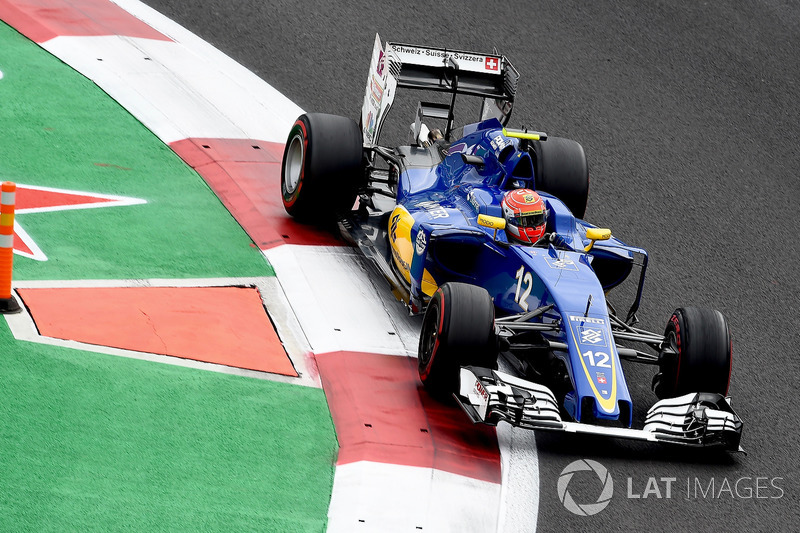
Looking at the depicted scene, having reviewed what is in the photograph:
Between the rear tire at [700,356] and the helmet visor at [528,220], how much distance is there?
1.28 meters

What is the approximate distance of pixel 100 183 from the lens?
962 centimetres

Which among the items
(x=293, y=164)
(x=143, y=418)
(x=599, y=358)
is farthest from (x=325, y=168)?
(x=143, y=418)

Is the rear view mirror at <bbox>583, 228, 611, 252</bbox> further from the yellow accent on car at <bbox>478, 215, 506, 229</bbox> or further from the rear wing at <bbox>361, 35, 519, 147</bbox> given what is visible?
A: the rear wing at <bbox>361, 35, 519, 147</bbox>

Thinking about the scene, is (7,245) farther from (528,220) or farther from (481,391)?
(528,220)

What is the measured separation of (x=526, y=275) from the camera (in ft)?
26.1

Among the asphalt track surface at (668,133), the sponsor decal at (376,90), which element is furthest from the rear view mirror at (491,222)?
the sponsor decal at (376,90)

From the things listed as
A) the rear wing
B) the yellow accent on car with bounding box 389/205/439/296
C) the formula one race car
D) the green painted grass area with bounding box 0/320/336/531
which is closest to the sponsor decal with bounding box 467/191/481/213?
the formula one race car

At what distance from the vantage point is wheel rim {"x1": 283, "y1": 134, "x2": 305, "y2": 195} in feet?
32.3

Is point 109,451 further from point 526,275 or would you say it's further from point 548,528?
point 526,275

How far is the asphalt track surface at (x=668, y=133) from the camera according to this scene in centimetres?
737

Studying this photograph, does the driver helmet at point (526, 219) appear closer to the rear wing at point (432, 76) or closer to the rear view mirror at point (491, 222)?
the rear view mirror at point (491, 222)

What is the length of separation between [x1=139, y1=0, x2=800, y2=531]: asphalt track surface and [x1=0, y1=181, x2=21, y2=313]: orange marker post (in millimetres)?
3672

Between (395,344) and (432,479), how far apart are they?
5.77 feet

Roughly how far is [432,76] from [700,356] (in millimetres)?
3745
